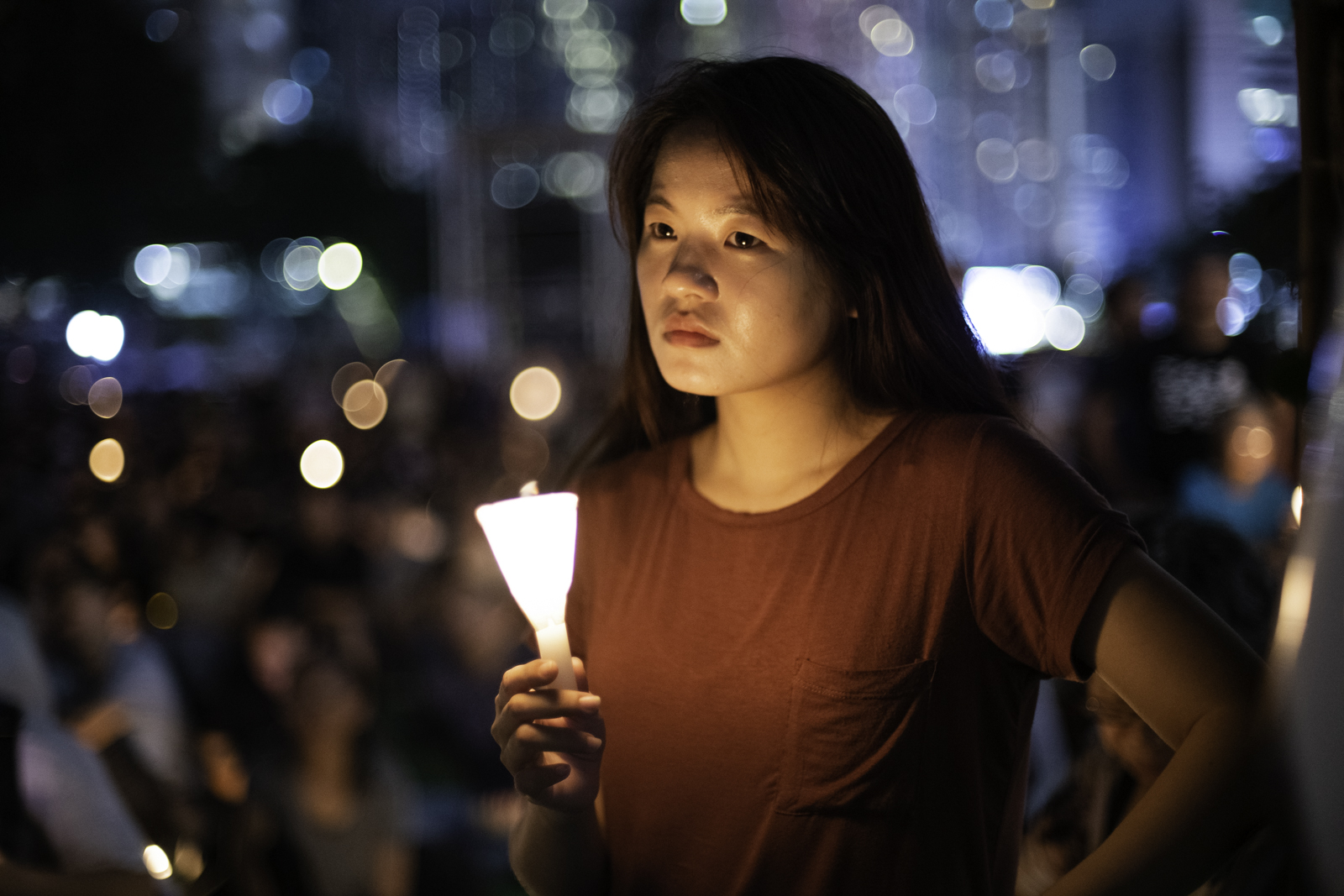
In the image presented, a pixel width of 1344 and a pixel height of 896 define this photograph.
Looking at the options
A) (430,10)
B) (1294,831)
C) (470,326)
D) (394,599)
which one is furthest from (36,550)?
(430,10)

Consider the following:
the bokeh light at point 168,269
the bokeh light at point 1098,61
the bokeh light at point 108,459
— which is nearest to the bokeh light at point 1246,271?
the bokeh light at point 108,459

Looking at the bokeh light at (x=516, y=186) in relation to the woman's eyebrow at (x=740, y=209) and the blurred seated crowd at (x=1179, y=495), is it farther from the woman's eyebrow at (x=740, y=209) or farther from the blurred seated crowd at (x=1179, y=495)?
the woman's eyebrow at (x=740, y=209)

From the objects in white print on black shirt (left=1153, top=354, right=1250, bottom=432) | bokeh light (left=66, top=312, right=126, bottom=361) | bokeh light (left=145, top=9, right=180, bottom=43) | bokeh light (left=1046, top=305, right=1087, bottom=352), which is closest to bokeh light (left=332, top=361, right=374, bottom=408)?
bokeh light (left=66, top=312, right=126, bottom=361)

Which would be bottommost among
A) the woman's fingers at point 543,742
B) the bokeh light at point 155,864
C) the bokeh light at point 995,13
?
the bokeh light at point 155,864

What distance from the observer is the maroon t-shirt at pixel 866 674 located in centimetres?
152

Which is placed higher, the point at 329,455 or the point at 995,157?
the point at 995,157

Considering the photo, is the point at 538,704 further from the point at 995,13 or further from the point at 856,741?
the point at 995,13

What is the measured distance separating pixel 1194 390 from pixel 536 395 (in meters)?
22.3

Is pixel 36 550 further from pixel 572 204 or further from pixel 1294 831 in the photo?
pixel 572 204

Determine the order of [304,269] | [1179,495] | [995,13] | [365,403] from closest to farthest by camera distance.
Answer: [1179,495] → [365,403] → [995,13] → [304,269]

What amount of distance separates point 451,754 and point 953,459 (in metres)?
5.21

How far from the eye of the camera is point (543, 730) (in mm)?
1562

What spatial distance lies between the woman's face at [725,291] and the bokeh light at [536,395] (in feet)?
79.5

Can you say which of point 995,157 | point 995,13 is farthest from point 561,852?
point 995,157
